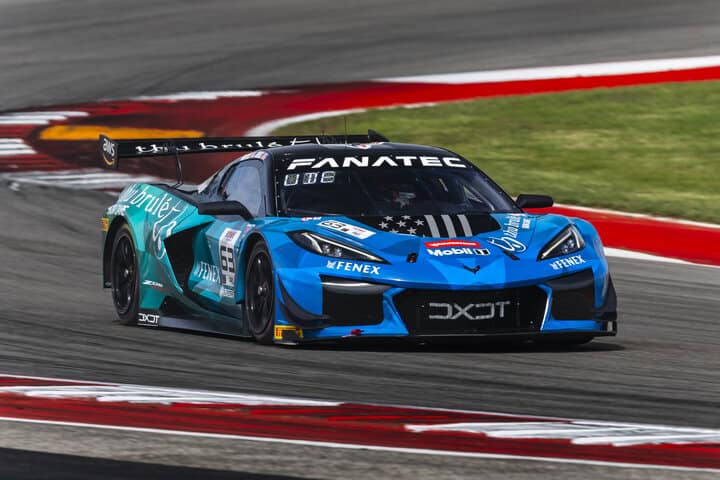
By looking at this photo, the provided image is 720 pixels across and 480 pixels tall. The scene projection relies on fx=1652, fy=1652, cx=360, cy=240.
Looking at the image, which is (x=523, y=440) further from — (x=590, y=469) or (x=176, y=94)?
(x=176, y=94)

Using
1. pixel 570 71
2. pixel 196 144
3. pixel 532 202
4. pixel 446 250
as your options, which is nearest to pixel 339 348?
pixel 446 250

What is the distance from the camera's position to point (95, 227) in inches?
554

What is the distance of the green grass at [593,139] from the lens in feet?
51.3

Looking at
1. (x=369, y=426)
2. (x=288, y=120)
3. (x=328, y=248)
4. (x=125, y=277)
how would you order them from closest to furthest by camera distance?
1. (x=369, y=426)
2. (x=328, y=248)
3. (x=125, y=277)
4. (x=288, y=120)

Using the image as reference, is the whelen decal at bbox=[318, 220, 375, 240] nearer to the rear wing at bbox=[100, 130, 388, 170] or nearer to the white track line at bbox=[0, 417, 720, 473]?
the rear wing at bbox=[100, 130, 388, 170]

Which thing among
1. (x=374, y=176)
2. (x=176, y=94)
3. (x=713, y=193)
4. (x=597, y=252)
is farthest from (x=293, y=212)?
(x=176, y=94)

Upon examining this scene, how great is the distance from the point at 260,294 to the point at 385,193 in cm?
93

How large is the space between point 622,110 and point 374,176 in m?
11.8

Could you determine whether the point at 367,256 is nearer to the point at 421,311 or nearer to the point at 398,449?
the point at 421,311

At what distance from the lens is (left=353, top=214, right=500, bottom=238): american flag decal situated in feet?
27.1

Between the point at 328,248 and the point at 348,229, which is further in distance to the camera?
the point at 348,229

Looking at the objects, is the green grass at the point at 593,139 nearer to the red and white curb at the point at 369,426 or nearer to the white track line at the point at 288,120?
the white track line at the point at 288,120

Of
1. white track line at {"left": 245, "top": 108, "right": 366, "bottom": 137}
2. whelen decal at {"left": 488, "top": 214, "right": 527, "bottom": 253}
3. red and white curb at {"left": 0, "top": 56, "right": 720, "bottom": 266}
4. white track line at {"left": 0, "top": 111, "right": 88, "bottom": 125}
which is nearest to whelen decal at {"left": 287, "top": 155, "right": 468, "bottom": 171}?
whelen decal at {"left": 488, "top": 214, "right": 527, "bottom": 253}

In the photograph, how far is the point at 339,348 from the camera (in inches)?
327
